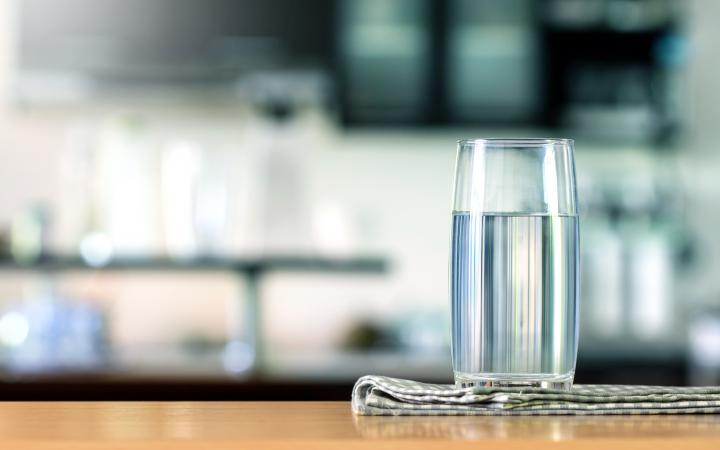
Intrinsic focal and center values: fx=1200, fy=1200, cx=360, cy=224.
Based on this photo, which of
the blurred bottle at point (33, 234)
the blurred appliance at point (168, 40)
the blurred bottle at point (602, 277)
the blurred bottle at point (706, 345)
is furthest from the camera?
the blurred bottle at point (602, 277)

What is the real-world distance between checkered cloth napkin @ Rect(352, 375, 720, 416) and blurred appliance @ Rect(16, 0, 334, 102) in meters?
3.27

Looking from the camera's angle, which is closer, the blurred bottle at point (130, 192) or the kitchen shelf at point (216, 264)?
the kitchen shelf at point (216, 264)

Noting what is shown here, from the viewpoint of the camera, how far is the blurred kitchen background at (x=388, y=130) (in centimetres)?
400

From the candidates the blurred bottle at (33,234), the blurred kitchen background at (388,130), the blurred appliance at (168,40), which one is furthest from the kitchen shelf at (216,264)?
the blurred appliance at (168,40)

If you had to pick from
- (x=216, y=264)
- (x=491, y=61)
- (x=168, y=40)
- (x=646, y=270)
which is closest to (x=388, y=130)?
(x=491, y=61)

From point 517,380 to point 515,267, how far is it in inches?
3.0

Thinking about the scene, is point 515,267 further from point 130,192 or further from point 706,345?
point 706,345

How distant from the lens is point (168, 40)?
13.1ft

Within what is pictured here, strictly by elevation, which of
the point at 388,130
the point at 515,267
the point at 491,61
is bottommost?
the point at 515,267

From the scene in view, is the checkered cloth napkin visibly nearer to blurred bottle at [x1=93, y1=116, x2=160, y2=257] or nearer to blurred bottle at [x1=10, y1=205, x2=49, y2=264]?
blurred bottle at [x1=93, y1=116, x2=160, y2=257]

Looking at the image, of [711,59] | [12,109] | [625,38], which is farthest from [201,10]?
[711,59]

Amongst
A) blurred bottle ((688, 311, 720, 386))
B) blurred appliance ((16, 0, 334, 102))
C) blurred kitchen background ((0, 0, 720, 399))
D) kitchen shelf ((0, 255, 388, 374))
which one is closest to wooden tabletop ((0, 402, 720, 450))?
kitchen shelf ((0, 255, 388, 374))

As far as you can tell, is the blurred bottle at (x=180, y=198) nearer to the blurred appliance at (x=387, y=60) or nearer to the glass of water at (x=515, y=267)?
the blurred appliance at (x=387, y=60)

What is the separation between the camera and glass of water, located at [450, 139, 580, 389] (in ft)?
2.62
